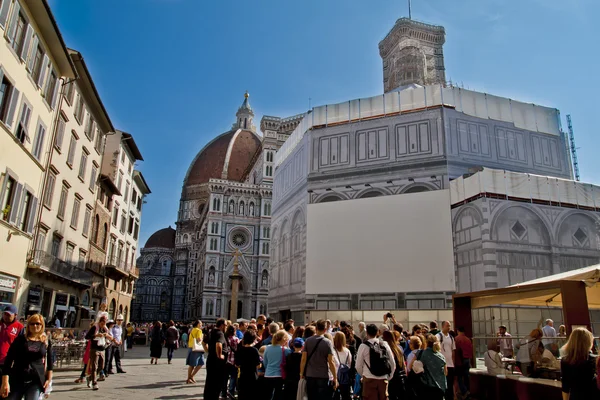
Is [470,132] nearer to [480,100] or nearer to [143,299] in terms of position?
[480,100]

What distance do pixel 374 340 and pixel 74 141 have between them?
725 inches

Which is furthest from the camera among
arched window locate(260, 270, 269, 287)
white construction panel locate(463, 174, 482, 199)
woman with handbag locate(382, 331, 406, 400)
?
arched window locate(260, 270, 269, 287)

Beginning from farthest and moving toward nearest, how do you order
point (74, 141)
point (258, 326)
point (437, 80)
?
point (437, 80) < point (74, 141) < point (258, 326)

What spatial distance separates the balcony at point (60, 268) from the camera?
16828 mm

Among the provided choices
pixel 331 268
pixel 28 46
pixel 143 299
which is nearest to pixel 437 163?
pixel 331 268

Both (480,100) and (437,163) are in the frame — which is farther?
(480,100)

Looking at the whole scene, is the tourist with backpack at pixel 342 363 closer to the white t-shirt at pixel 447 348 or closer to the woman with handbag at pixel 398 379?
the woman with handbag at pixel 398 379

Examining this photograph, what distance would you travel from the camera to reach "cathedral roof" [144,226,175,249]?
86062mm

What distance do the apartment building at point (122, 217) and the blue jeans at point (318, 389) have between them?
23321 mm

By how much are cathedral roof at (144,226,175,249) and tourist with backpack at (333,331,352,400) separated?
8095 centimetres

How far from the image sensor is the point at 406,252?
75.5 feet

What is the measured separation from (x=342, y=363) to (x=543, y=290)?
4485 millimetres

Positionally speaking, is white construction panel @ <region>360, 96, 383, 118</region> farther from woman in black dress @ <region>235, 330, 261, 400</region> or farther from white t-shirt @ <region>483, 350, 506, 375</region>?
woman in black dress @ <region>235, 330, 261, 400</region>

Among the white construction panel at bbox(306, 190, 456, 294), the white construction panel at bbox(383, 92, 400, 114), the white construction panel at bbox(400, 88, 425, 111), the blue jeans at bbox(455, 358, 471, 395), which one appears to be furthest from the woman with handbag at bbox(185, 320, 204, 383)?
the white construction panel at bbox(400, 88, 425, 111)
